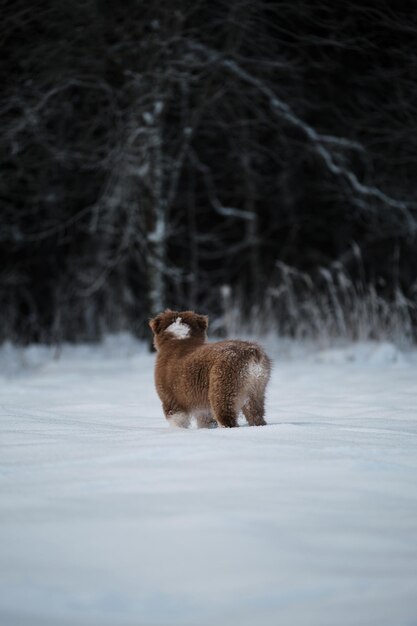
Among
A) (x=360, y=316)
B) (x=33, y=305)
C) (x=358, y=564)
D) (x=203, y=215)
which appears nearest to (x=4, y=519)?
(x=358, y=564)

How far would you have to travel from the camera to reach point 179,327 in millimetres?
4734

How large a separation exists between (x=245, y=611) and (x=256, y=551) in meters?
0.30

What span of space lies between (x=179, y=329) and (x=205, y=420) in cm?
71

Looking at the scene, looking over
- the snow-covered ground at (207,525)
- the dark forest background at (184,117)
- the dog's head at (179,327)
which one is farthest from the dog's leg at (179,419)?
the dark forest background at (184,117)

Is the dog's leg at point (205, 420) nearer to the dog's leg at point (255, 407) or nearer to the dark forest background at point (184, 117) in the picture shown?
the dog's leg at point (255, 407)

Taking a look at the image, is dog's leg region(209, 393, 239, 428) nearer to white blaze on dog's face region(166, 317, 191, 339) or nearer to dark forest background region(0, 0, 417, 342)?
white blaze on dog's face region(166, 317, 191, 339)

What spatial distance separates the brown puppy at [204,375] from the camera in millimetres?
3902

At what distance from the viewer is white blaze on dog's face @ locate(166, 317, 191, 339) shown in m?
4.70

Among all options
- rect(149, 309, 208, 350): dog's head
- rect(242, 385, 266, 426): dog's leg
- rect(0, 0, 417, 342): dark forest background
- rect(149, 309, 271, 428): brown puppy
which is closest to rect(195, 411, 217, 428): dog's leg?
rect(149, 309, 271, 428): brown puppy

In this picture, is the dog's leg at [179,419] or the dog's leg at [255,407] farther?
the dog's leg at [179,419]

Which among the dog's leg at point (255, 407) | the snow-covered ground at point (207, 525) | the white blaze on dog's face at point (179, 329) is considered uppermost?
the snow-covered ground at point (207, 525)

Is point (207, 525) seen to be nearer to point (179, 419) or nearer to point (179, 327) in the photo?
point (179, 419)

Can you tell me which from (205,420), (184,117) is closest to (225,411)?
(205,420)

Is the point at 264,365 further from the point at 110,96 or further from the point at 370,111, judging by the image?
the point at 370,111
